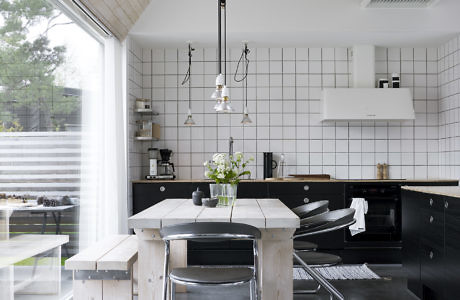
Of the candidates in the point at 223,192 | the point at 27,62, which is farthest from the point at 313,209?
the point at 27,62

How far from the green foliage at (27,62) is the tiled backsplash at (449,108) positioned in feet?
13.1

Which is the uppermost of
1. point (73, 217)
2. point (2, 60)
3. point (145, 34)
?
point (145, 34)

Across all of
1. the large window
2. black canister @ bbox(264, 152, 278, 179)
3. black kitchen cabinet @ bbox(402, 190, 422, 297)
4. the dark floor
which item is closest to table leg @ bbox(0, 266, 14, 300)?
the large window

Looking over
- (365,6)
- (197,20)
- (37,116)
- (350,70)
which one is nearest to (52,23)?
(37,116)

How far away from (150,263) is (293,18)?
3.18 m

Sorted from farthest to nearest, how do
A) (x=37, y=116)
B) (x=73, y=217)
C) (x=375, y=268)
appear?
(x=375, y=268) → (x=73, y=217) → (x=37, y=116)

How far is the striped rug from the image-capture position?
172 inches

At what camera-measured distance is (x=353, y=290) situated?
395 cm

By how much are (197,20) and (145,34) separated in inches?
22.3

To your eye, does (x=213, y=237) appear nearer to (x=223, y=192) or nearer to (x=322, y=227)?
(x=322, y=227)

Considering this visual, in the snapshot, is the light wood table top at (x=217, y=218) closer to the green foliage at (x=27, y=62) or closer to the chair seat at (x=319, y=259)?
the chair seat at (x=319, y=259)

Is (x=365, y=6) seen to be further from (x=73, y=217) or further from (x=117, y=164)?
(x=73, y=217)

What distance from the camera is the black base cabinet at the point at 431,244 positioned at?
2920 mm

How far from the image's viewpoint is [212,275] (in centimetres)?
246
